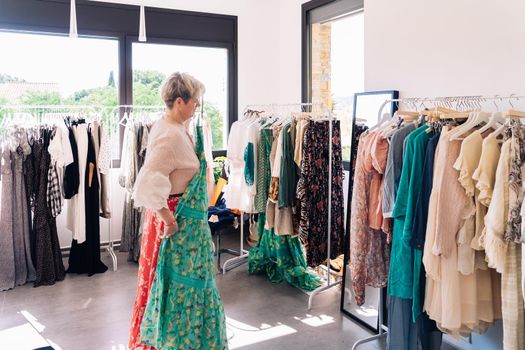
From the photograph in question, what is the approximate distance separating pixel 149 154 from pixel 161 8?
313cm

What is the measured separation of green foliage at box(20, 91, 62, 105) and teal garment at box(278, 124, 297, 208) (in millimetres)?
2468

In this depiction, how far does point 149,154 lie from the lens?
7.86ft

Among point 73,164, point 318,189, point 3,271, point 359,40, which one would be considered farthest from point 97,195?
point 359,40

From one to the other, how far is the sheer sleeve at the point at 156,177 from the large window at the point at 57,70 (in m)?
2.84

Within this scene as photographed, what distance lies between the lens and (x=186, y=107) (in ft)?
8.18

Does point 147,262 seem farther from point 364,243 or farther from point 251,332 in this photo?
point 364,243

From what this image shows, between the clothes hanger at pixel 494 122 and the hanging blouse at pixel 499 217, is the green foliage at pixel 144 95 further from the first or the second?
the hanging blouse at pixel 499 217

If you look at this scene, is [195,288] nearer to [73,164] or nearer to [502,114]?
[502,114]

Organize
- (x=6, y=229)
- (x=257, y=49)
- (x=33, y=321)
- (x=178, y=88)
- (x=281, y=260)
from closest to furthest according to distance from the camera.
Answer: (x=178, y=88) < (x=33, y=321) < (x=6, y=229) < (x=281, y=260) < (x=257, y=49)

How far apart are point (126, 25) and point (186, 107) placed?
2838 mm

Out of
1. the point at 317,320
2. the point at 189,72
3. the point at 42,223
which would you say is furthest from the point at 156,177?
the point at 189,72

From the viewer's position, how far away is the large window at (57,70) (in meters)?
4.56

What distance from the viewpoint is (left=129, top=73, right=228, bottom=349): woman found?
8.03 feet

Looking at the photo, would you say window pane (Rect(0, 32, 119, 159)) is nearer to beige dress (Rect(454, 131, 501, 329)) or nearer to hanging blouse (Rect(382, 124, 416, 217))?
hanging blouse (Rect(382, 124, 416, 217))
